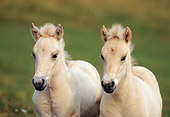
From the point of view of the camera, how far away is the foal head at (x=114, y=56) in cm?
579

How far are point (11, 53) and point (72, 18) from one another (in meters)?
9.97

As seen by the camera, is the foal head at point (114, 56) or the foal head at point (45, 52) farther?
the foal head at point (45, 52)

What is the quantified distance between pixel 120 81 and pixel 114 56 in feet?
1.66

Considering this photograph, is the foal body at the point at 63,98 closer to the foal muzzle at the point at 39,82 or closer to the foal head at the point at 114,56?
the foal muzzle at the point at 39,82

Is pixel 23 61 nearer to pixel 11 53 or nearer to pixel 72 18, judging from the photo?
pixel 11 53

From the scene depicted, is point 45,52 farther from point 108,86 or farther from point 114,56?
point 108,86

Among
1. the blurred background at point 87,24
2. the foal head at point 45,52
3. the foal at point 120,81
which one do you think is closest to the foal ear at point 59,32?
the foal head at point 45,52

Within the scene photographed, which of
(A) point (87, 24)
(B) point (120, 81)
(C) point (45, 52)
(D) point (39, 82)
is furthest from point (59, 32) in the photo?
(A) point (87, 24)

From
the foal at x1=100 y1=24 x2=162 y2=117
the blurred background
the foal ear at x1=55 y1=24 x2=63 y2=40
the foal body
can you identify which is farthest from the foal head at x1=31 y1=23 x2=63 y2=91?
the blurred background

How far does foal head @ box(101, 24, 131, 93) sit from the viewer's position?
5.79 meters

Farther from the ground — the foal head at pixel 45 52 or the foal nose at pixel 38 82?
the foal head at pixel 45 52

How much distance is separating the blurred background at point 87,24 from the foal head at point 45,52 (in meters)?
15.9

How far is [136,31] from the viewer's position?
31234mm

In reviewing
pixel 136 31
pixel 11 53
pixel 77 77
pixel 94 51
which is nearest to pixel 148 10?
pixel 136 31
